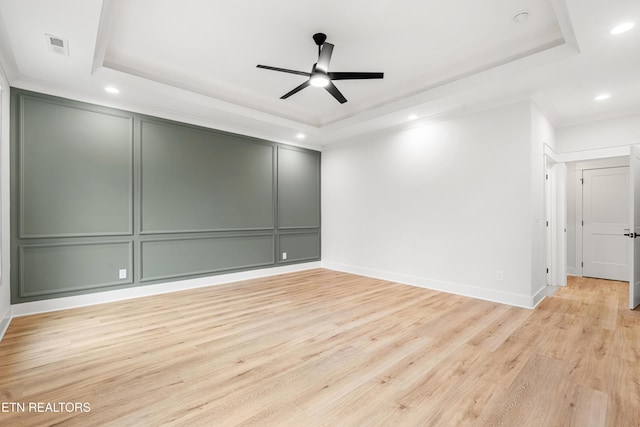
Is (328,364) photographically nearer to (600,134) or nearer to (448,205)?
(448,205)

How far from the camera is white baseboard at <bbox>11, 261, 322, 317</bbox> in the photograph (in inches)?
134

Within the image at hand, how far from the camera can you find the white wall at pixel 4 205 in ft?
9.80

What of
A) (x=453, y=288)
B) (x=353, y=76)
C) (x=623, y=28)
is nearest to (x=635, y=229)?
(x=453, y=288)

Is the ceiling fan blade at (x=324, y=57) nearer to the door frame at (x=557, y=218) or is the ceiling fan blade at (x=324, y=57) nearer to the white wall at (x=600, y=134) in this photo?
the door frame at (x=557, y=218)

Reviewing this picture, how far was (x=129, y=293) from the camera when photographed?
13.3 ft

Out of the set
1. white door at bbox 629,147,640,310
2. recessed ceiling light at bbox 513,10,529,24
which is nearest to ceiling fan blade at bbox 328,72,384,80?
recessed ceiling light at bbox 513,10,529,24

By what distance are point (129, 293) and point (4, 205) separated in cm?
166

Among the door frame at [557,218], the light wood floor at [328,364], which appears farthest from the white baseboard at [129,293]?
the door frame at [557,218]

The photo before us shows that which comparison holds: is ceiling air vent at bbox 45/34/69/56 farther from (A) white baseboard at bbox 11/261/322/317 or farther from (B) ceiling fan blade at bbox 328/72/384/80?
(A) white baseboard at bbox 11/261/322/317

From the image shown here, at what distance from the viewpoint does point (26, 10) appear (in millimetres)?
2234

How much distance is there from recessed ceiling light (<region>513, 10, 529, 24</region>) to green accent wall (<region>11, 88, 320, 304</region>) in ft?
13.4

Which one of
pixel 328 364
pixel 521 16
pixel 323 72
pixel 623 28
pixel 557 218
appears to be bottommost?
pixel 328 364

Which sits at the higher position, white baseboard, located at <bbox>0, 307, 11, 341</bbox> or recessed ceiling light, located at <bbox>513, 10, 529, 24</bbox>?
recessed ceiling light, located at <bbox>513, 10, 529, 24</bbox>

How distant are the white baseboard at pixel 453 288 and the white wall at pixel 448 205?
1cm
